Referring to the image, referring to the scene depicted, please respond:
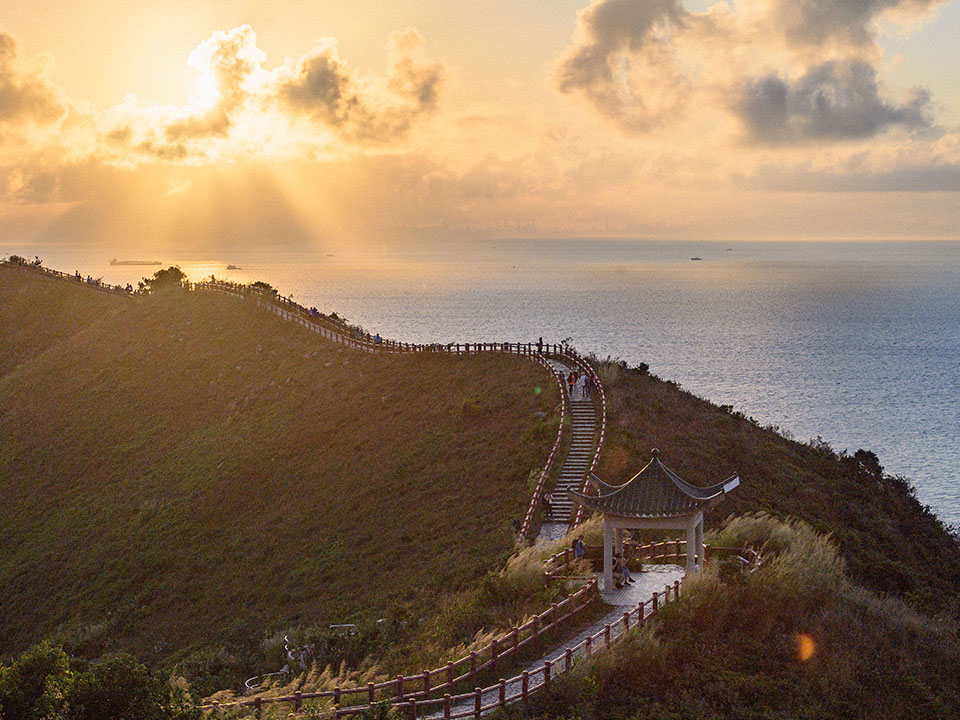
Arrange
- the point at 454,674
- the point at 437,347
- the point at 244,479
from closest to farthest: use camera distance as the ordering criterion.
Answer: the point at 454,674 < the point at 244,479 < the point at 437,347

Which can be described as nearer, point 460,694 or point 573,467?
point 460,694

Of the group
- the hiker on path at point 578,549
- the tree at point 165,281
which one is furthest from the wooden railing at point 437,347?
the hiker on path at point 578,549

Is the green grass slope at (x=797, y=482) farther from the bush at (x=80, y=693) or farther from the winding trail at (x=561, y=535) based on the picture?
the bush at (x=80, y=693)

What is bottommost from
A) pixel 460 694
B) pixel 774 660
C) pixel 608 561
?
pixel 774 660

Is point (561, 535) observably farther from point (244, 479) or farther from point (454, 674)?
point (244, 479)

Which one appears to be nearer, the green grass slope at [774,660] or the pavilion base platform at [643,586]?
the green grass slope at [774,660]

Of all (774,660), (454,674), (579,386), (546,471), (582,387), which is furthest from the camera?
(579,386)

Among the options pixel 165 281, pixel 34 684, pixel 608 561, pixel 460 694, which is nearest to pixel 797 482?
pixel 608 561

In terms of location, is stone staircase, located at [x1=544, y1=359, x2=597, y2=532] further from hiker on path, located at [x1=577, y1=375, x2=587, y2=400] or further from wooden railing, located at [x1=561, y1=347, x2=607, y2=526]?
hiker on path, located at [x1=577, y1=375, x2=587, y2=400]
